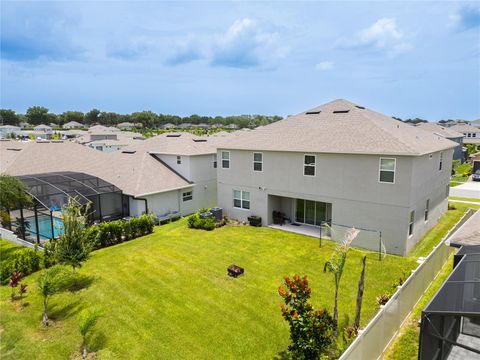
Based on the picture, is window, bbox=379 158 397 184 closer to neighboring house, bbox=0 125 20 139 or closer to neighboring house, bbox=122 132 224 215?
neighboring house, bbox=122 132 224 215

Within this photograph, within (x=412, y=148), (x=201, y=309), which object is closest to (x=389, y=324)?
(x=201, y=309)

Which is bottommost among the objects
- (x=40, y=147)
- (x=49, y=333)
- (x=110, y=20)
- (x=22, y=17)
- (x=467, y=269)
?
(x=49, y=333)

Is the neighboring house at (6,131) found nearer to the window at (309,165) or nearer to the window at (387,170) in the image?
the window at (309,165)

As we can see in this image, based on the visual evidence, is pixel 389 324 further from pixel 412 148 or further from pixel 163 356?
pixel 412 148

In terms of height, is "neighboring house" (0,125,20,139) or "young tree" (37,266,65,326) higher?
"neighboring house" (0,125,20,139)

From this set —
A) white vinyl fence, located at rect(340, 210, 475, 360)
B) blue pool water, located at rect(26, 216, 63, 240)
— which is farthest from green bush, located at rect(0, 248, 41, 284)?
white vinyl fence, located at rect(340, 210, 475, 360)

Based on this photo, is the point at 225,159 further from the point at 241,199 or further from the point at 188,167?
the point at 188,167

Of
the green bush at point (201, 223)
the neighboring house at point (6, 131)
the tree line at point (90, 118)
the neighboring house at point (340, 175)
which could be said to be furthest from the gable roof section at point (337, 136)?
the tree line at point (90, 118)
